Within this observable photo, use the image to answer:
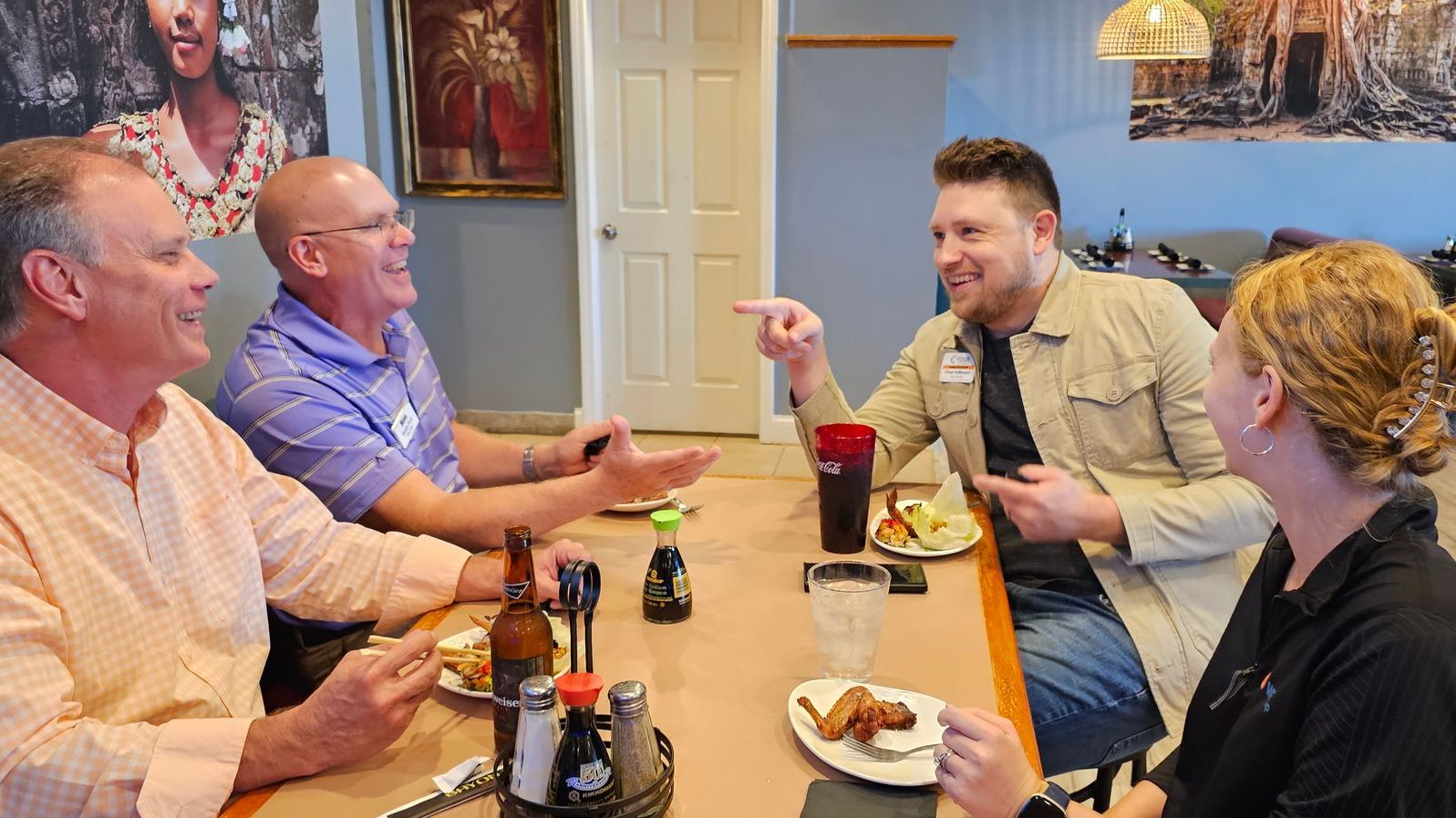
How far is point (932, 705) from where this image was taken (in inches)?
48.3

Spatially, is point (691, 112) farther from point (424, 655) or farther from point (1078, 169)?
point (424, 655)

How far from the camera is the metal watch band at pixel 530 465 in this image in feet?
7.27

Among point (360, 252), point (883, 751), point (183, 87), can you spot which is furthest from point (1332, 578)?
point (183, 87)

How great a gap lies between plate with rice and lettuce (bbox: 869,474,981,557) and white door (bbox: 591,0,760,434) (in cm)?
340

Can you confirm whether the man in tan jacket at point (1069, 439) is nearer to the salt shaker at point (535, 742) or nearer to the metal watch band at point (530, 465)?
the metal watch band at point (530, 465)

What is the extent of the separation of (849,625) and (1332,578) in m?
0.52

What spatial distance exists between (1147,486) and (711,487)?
80 centimetres

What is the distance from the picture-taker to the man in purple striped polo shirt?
5.71 ft

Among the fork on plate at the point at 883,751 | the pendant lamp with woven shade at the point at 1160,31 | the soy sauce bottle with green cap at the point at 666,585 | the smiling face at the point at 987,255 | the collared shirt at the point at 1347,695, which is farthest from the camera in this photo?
the pendant lamp with woven shade at the point at 1160,31

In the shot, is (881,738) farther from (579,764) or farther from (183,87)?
(183,87)

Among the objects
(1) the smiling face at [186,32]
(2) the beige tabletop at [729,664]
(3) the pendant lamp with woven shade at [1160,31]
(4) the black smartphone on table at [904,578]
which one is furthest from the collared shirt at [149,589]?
(3) the pendant lamp with woven shade at [1160,31]

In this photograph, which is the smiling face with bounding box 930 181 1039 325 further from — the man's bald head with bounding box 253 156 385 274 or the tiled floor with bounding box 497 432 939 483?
the tiled floor with bounding box 497 432 939 483

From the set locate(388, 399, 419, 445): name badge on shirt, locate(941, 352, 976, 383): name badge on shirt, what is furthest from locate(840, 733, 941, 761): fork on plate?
locate(388, 399, 419, 445): name badge on shirt

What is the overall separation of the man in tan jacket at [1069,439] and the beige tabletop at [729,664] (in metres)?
0.19
